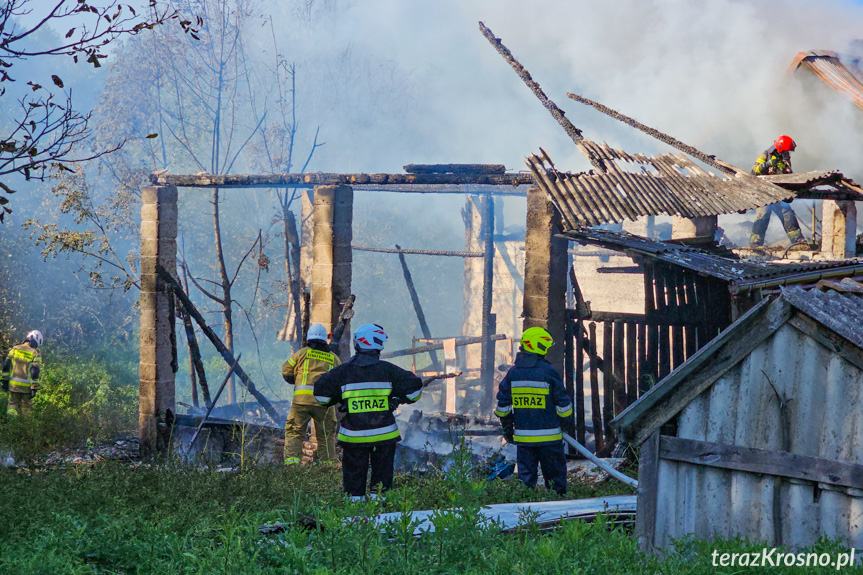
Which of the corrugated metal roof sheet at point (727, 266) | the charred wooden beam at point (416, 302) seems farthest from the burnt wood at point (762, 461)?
the charred wooden beam at point (416, 302)

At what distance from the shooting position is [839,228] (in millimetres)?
11117

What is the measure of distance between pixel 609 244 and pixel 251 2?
18.0 meters

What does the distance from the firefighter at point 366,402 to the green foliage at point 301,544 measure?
1540mm

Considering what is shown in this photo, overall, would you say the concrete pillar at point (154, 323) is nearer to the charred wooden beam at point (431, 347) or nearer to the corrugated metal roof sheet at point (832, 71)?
the charred wooden beam at point (431, 347)

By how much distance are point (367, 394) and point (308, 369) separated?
231 cm

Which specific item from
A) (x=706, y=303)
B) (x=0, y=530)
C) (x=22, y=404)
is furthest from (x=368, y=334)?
(x=22, y=404)

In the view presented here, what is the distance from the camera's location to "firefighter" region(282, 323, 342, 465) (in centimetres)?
852

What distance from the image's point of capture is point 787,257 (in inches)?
471

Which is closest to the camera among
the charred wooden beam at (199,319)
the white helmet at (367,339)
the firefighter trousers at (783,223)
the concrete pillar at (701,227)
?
the white helmet at (367,339)

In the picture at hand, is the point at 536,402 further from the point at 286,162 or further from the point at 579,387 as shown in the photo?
the point at 286,162

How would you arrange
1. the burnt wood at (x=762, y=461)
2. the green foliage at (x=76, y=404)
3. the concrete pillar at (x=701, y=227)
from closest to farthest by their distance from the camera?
the burnt wood at (x=762, y=461) → the green foliage at (x=76, y=404) → the concrete pillar at (x=701, y=227)

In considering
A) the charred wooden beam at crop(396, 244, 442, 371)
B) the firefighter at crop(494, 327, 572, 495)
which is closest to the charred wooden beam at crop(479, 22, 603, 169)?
the firefighter at crop(494, 327, 572, 495)

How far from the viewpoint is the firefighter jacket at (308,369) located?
855 centimetres

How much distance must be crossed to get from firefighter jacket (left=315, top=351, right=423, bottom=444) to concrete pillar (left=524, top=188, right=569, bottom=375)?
2476 mm
